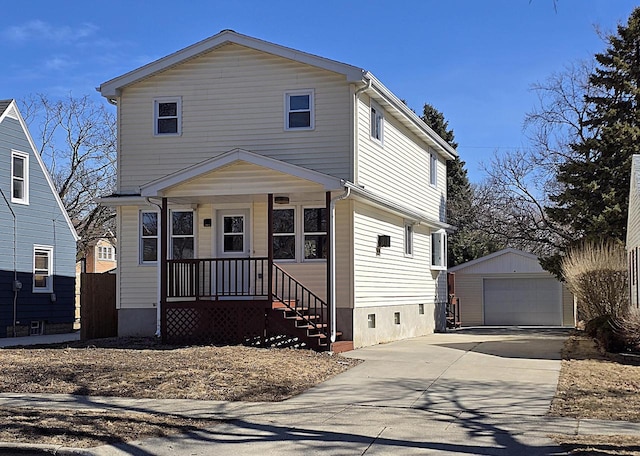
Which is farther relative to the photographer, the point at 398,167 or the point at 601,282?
the point at 398,167

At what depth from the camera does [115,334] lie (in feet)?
70.5

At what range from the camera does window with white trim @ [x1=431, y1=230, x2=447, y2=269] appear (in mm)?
26938

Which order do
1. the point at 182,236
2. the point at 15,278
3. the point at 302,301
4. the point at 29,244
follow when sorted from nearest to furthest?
the point at 302,301
the point at 182,236
the point at 15,278
the point at 29,244

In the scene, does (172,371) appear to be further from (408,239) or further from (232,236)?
(408,239)

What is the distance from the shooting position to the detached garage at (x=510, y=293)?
33344 millimetres

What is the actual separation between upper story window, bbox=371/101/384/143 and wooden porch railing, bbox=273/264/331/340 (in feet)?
14.4

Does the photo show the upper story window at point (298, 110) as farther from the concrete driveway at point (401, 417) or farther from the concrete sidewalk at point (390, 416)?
the concrete sidewalk at point (390, 416)

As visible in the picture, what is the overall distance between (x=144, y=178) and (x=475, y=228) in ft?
76.1

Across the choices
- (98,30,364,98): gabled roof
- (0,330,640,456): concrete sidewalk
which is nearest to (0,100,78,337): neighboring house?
(98,30,364,98): gabled roof

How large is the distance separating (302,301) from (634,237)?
31.0ft

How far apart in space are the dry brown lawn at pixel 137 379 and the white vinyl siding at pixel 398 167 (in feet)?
18.2

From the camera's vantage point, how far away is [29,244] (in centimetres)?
2534

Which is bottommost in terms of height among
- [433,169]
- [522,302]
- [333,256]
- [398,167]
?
[522,302]

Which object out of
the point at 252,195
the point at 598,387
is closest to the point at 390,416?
Answer: the point at 598,387
